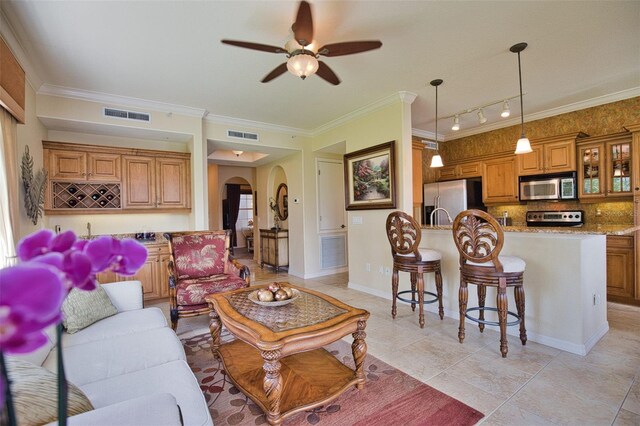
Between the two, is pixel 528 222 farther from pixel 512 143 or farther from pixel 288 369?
pixel 288 369

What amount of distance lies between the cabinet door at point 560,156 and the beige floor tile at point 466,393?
12.8 ft

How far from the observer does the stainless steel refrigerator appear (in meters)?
5.36

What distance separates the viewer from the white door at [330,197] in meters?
6.01

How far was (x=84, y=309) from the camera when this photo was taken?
2.14 meters

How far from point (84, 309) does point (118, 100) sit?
307 centimetres

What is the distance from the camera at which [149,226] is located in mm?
4957

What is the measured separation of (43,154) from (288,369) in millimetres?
→ 4270

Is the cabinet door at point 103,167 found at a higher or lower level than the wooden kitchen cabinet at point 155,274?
higher

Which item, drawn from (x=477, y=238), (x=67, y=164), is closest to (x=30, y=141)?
(x=67, y=164)

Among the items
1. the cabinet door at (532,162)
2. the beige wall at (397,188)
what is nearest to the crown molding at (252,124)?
the beige wall at (397,188)

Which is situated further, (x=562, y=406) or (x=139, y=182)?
(x=139, y=182)

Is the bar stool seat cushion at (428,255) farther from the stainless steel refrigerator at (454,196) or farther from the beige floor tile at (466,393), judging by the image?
the stainless steel refrigerator at (454,196)

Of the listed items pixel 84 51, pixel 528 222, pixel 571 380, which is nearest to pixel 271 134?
pixel 84 51

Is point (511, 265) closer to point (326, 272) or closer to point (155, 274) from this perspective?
point (326, 272)
